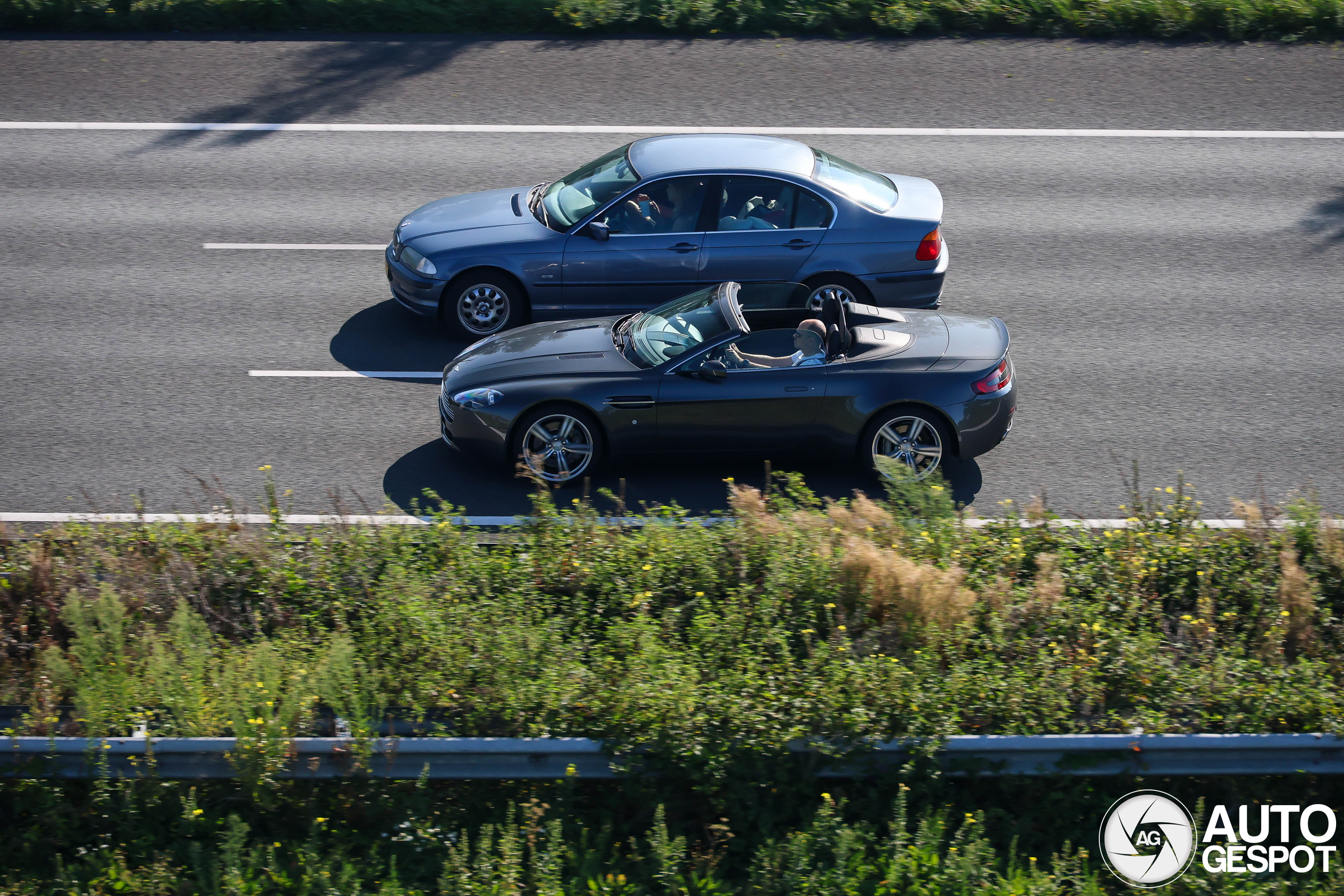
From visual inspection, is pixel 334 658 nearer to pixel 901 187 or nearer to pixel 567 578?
pixel 567 578

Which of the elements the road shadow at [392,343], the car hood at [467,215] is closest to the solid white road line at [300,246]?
the car hood at [467,215]

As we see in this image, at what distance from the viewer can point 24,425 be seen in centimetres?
929

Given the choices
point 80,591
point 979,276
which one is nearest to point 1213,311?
A: point 979,276

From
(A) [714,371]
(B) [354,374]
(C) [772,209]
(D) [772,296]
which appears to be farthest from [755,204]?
(B) [354,374]

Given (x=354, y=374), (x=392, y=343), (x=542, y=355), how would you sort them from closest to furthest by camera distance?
(x=542, y=355) → (x=354, y=374) → (x=392, y=343)

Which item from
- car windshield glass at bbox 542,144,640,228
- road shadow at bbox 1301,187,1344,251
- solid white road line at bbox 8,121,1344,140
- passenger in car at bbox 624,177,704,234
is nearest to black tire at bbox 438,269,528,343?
car windshield glass at bbox 542,144,640,228

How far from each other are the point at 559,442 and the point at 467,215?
10.6 feet

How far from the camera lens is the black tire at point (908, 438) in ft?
28.3

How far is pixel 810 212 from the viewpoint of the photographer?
10.4 m

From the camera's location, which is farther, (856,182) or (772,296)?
(856,182)

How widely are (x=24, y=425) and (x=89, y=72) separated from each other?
8524mm

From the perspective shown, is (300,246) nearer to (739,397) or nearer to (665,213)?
(665,213)

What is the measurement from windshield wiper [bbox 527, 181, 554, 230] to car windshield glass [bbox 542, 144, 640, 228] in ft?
0.12

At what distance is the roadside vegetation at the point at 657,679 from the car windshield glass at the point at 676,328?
1609 mm
